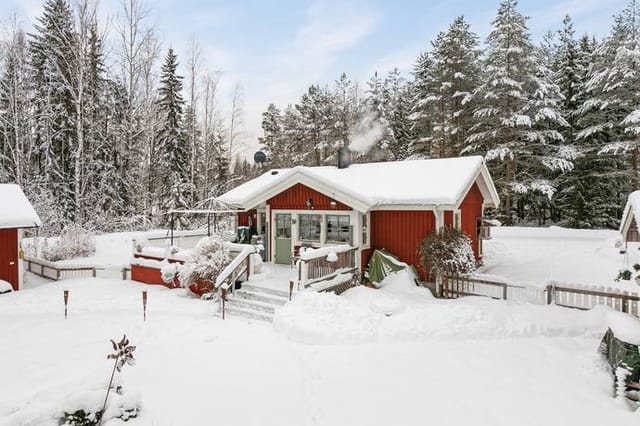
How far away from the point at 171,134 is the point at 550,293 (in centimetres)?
2508

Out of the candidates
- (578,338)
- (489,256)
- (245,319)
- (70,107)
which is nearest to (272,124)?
(70,107)

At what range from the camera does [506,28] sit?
22.8m

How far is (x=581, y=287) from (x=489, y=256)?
26.6 feet

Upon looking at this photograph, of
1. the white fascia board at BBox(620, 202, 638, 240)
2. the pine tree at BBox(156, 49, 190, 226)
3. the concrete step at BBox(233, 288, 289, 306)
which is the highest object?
the pine tree at BBox(156, 49, 190, 226)

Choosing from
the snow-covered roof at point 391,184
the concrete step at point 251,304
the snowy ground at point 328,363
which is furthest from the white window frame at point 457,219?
the concrete step at point 251,304

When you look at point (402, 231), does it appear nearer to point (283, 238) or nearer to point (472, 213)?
point (472, 213)

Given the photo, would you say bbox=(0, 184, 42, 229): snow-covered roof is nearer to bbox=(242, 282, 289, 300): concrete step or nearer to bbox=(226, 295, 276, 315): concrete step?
bbox=(226, 295, 276, 315): concrete step

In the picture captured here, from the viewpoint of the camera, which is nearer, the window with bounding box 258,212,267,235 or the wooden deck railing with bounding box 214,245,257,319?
the wooden deck railing with bounding box 214,245,257,319

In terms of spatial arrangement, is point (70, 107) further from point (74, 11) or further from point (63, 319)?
point (63, 319)

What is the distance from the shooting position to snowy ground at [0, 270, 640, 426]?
4863 mm

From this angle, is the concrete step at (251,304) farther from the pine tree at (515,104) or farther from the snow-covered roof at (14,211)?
the pine tree at (515,104)

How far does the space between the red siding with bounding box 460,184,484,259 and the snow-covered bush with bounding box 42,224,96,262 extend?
1594 cm

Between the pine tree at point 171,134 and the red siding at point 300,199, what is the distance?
1451 centimetres

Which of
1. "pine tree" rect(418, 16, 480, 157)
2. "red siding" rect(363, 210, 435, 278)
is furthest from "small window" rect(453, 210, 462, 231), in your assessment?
"pine tree" rect(418, 16, 480, 157)
